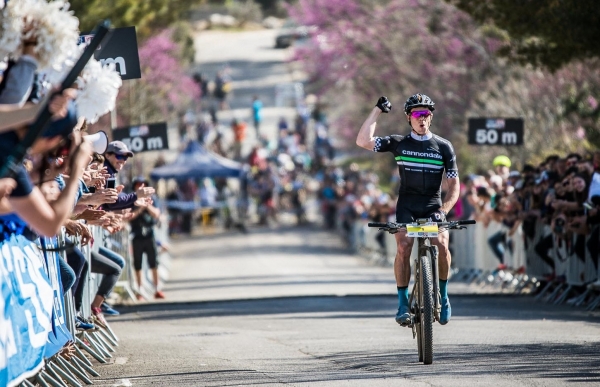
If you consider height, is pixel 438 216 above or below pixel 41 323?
above

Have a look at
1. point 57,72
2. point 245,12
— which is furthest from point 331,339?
point 245,12

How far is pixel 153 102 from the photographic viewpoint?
160 feet

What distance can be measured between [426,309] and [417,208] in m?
1.24

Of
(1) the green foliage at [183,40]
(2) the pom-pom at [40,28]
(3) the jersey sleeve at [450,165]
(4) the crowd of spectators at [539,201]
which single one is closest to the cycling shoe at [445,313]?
(3) the jersey sleeve at [450,165]

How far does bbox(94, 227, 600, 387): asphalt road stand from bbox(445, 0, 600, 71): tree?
379 centimetres

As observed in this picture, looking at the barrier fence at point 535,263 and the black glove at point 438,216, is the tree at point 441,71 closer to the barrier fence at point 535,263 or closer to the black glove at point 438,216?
the barrier fence at point 535,263

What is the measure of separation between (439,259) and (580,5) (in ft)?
28.7

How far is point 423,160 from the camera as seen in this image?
12156 millimetres

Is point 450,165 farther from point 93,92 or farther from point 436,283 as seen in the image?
point 93,92

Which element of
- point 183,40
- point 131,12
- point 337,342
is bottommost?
point 337,342

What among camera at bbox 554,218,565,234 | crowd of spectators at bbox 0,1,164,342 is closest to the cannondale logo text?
crowd of spectators at bbox 0,1,164,342

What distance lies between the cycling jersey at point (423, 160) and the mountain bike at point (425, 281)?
515mm

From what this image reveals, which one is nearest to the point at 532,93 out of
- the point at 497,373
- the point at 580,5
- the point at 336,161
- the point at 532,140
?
the point at 532,140

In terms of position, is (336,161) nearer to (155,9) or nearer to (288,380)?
(155,9)
